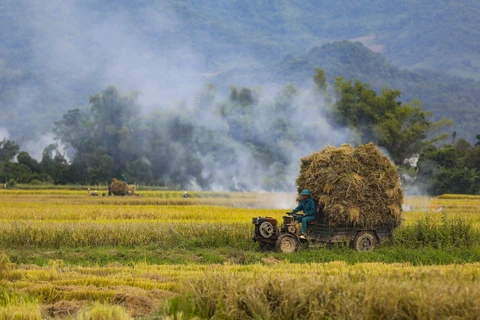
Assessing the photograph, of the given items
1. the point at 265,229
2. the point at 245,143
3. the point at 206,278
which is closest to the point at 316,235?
the point at 265,229

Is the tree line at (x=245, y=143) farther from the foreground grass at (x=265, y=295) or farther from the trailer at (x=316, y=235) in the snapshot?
the foreground grass at (x=265, y=295)

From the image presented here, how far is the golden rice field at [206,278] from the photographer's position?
316 inches

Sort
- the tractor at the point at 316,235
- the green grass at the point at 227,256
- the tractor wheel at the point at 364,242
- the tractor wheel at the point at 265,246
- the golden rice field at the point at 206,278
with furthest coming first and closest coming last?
the tractor wheel at the point at 265,246 → the tractor wheel at the point at 364,242 → the tractor at the point at 316,235 → the green grass at the point at 227,256 → the golden rice field at the point at 206,278

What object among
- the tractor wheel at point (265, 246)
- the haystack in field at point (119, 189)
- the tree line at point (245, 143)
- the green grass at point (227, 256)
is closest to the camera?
the green grass at point (227, 256)

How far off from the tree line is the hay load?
44376 mm

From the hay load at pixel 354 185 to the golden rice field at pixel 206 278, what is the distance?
84cm

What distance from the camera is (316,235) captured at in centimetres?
1598

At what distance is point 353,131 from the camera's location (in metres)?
69.1

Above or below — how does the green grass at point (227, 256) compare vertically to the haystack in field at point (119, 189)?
below

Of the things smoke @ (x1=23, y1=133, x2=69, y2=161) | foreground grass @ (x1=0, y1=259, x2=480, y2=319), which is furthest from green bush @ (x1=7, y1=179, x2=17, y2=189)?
smoke @ (x1=23, y1=133, x2=69, y2=161)

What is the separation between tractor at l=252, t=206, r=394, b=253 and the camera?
1537 centimetres

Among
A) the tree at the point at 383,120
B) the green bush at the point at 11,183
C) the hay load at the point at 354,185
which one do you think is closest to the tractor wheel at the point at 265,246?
the hay load at the point at 354,185

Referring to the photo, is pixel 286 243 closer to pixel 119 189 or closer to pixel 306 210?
pixel 306 210

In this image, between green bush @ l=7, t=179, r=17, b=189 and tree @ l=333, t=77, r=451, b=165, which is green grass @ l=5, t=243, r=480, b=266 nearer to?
green bush @ l=7, t=179, r=17, b=189
